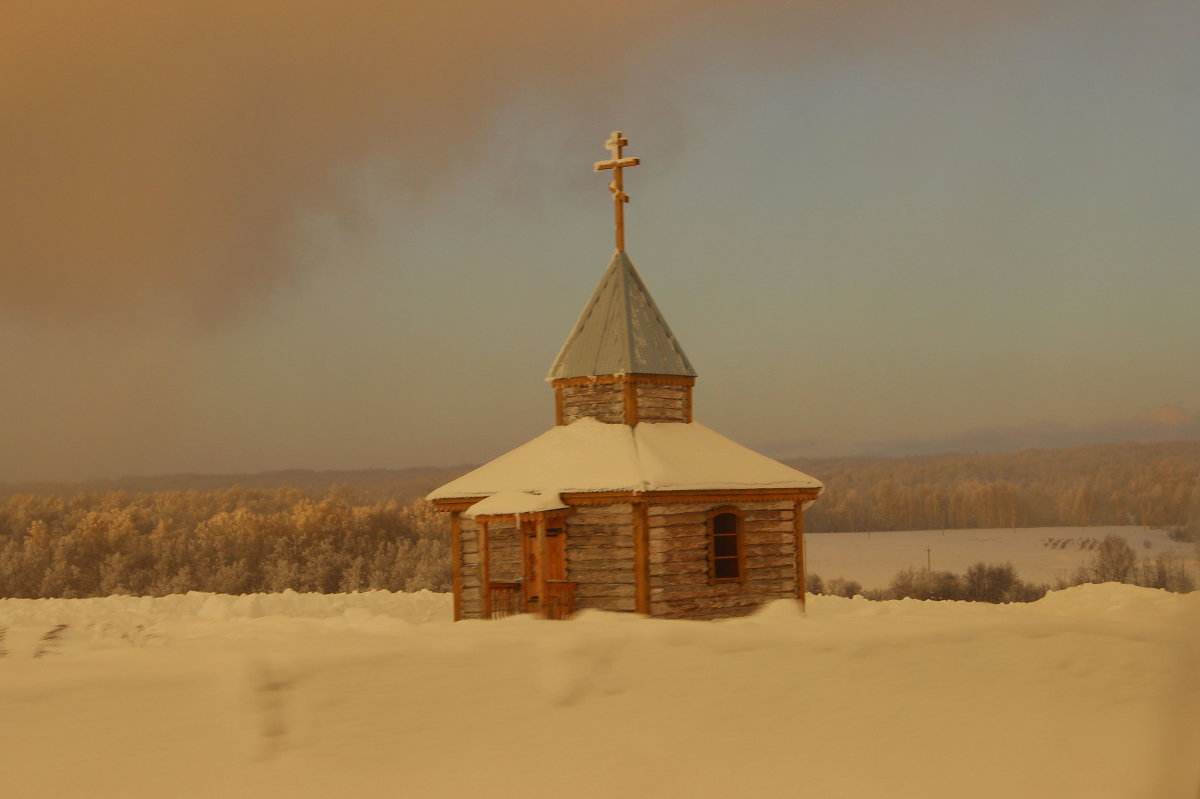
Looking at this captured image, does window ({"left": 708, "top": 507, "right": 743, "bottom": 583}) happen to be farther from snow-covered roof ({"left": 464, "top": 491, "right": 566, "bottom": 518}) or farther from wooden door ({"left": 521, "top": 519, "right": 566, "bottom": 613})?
snow-covered roof ({"left": 464, "top": 491, "right": 566, "bottom": 518})

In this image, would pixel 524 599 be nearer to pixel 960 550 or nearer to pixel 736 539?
pixel 736 539

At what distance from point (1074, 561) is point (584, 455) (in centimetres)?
4809

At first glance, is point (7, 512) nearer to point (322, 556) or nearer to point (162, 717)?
point (322, 556)

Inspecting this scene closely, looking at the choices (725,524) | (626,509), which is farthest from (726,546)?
(626,509)

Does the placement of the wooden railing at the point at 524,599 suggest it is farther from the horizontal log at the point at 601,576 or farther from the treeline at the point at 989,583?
the treeline at the point at 989,583

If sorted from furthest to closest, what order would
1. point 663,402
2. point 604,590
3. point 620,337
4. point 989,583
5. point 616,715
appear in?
1. point 989,583
2. point 663,402
3. point 620,337
4. point 604,590
5. point 616,715

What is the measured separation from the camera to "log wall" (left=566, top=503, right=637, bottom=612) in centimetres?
1554

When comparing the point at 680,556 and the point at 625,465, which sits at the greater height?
the point at 625,465

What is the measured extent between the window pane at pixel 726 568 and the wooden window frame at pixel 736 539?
0.07 metres

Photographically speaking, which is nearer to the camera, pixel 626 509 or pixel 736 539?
pixel 626 509

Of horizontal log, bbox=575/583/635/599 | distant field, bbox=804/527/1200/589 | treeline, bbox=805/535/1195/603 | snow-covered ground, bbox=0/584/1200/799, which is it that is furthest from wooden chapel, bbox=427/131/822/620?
distant field, bbox=804/527/1200/589

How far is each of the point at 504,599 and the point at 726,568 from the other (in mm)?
3737

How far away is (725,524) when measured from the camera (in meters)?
16.5

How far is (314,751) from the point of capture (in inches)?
248
